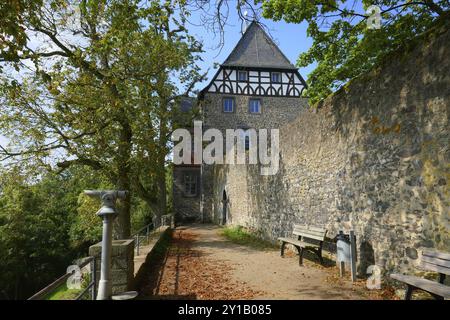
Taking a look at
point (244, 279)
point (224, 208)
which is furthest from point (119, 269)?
point (224, 208)

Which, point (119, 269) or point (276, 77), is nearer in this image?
point (119, 269)

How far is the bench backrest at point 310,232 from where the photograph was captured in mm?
6613

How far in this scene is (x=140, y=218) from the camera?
27.6 m

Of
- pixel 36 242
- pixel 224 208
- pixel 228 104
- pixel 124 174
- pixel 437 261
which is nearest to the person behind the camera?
pixel 437 261

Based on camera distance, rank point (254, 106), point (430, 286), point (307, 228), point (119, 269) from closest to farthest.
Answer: point (430, 286)
point (119, 269)
point (307, 228)
point (254, 106)

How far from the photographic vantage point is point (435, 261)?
3.67m

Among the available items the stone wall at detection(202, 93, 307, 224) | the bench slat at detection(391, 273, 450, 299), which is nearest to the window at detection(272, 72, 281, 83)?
the stone wall at detection(202, 93, 307, 224)

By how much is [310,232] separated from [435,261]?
138 inches

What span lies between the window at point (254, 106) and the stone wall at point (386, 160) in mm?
14324

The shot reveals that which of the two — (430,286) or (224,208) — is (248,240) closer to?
(224,208)

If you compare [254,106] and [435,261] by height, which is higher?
[254,106]

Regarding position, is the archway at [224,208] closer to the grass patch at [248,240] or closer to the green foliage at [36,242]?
the grass patch at [248,240]

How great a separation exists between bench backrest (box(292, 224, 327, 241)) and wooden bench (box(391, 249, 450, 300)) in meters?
2.70

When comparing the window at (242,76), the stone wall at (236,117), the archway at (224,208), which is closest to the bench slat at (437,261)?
the archway at (224,208)
